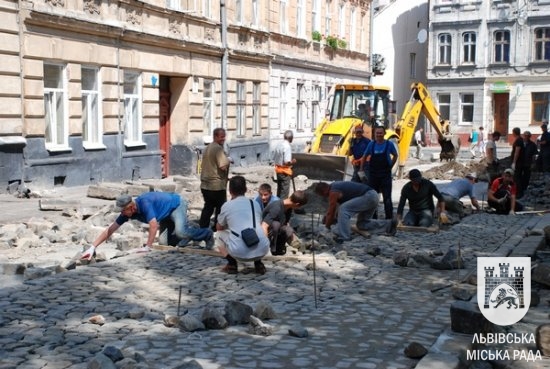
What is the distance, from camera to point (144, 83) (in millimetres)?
21234

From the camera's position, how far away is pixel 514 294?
693 cm

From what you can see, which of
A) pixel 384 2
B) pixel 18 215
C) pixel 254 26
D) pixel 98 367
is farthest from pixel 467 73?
pixel 98 367

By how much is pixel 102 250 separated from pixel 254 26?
60.9 ft

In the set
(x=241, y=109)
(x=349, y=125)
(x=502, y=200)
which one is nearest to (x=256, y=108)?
(x=241, y=109)

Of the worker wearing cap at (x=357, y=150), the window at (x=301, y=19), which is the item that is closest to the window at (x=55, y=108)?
the worker wearing cap at (x=357, y=150)

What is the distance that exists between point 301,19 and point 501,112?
19.2 meters

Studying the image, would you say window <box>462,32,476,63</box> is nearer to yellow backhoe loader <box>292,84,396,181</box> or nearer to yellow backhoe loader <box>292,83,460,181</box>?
yellow backhoe loader <box>292,83,460,181</box>

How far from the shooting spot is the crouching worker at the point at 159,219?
953 cm

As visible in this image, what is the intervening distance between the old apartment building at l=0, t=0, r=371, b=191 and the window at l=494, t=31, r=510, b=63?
16.8 meters

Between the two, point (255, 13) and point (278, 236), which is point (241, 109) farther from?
point (278, 236)

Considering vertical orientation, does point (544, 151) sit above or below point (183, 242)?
above

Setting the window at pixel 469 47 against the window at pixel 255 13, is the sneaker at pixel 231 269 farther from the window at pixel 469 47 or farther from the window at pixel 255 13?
the window at pixel 469 47

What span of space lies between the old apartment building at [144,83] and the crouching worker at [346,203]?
7655 mm

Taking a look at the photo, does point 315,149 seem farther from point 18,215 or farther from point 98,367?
point 98,367
